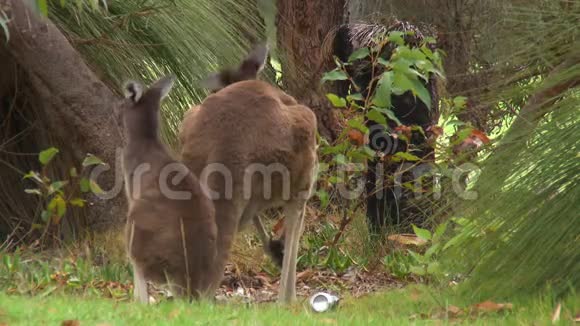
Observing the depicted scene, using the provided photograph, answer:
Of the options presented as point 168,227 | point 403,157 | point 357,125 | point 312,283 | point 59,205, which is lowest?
point 312,283

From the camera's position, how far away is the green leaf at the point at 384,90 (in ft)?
20.7

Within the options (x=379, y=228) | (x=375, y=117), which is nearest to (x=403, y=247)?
(x=379, y=228)

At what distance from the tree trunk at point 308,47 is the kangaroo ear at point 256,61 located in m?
3.07

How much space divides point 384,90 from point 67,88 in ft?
6.31

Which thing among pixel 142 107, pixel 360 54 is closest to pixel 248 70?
pixel 142 107

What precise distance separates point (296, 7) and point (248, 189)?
420 cm

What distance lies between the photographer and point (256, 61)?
5.52 m

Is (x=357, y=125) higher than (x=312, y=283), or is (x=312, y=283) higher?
(x=357, y=125)

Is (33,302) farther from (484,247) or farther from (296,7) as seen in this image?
(296,7)

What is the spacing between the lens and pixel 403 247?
7258 mm

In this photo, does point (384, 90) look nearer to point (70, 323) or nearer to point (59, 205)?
point (59, 205)

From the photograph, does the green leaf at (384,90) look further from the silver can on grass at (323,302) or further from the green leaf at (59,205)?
the green leaf at (59,205)

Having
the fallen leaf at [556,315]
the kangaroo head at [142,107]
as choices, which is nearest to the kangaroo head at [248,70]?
the kangaroo head at [142,107]

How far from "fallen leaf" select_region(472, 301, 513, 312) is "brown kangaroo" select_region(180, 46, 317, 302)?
3.67ft
